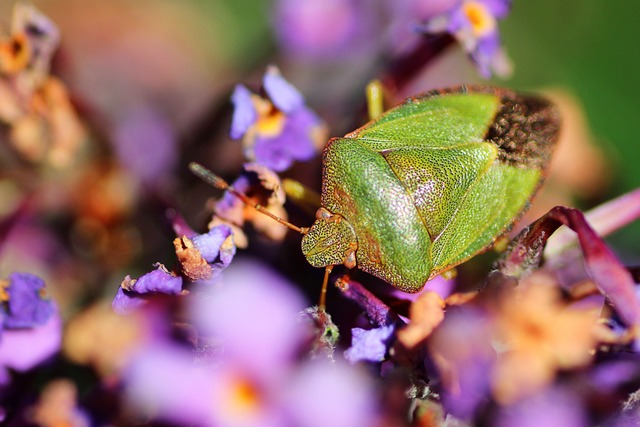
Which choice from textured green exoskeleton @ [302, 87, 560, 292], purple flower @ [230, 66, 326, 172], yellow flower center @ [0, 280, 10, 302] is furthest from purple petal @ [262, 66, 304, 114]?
yellow flower center @ [0, 280, 10, 302]

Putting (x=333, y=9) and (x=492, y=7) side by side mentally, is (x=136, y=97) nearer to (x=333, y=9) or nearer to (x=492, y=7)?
(x=333, y=9)

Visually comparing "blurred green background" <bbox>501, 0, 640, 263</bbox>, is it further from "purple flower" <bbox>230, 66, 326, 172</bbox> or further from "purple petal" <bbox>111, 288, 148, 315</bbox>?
"purple petal" <bbox>111, 288, 148, 315</bbox>

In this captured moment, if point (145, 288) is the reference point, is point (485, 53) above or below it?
above

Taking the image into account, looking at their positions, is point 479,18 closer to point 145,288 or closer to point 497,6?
point 497,6

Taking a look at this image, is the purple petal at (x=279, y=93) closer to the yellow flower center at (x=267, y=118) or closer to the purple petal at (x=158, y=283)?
the yellow flower center at (x=267, y=118)

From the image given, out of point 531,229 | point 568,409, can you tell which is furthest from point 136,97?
point 568,409

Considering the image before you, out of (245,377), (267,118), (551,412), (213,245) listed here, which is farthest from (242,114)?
(551,412)
